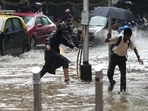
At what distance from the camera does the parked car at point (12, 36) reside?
1938 centimetres

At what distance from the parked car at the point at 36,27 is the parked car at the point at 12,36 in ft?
6.89

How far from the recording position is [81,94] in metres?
11.8

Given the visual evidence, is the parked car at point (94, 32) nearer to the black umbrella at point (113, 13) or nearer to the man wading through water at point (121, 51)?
the black umbrella at point (113, 13)

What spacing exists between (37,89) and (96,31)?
19270 millimetres

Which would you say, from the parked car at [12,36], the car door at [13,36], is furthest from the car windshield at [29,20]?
the car door at [13,36]

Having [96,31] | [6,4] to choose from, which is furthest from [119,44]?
[6,4]

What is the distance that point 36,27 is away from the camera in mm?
23844

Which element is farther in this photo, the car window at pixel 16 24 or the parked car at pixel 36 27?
the parked car at pixel 36 27

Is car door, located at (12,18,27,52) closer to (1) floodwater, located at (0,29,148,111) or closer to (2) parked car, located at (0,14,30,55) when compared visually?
(2) parked car, located at (0,14,30,55)

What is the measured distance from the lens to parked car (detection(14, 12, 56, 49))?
23586 mm

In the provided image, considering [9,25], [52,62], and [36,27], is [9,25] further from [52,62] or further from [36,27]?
[52,62]

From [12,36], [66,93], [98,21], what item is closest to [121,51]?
[66,93]

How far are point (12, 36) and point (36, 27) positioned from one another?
155 inches

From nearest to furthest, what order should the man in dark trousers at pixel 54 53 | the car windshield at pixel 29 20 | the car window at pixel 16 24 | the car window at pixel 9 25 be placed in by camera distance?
the man in dark trousers at pixel 54 53, the car window at pixel 9 25, the car window at pixel 16 24, the car windshield at pixel 29 20
